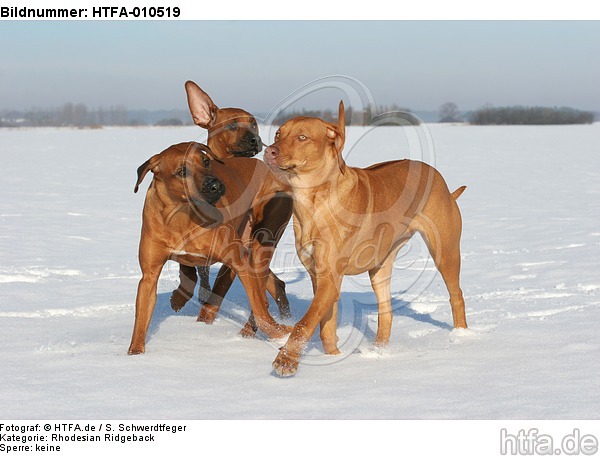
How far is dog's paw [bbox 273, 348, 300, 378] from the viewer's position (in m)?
5.38

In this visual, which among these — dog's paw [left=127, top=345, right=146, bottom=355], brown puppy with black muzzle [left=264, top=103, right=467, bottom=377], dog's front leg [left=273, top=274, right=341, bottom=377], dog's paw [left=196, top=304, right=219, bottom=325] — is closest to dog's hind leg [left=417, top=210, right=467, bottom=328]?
brown puppy with black muzzle [left=264, top=103, right=467, bottom=377]

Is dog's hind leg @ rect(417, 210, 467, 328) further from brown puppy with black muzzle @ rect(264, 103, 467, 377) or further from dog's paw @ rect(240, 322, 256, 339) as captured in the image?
dog's paw @ rect(240, 322, 256, 339)

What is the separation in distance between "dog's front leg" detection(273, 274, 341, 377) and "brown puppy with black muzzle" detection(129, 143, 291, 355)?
103 cm

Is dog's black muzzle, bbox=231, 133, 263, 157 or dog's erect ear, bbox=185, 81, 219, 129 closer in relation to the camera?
dog's black muzzle, bbox=231, 133, 263, 157

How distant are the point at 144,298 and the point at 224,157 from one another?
1870 millimetres

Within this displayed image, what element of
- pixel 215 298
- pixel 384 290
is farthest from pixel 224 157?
pixel 384 290

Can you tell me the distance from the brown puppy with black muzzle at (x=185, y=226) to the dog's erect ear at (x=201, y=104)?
131cm

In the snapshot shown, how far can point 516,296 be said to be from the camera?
8039 mm

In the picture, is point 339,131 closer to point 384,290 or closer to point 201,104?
point 384,290

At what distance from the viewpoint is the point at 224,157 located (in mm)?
7523
